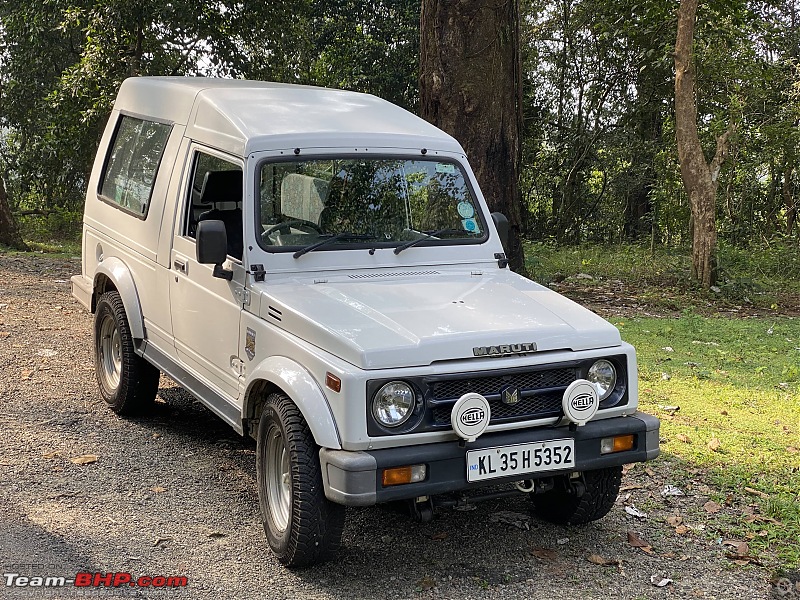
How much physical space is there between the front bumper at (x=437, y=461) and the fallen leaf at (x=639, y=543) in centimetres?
54

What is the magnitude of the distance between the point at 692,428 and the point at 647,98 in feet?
40.8

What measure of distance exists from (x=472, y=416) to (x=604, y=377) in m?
0.76

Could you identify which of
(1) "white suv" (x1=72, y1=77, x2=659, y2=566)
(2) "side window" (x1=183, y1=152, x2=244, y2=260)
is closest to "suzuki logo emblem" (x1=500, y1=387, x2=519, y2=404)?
(1) "white suv" (x1=72, y1=77, x2=659, y2=566)

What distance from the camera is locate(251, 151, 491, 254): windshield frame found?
4.91 metres

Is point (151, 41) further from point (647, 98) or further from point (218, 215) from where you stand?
point (218, 215)

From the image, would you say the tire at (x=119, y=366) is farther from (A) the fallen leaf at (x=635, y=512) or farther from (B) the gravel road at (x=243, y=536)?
(A) the fallen leaf at (x=635, y=512)

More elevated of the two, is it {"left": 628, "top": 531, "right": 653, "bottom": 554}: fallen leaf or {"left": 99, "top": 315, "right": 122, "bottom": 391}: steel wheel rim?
{"left": 99, "top": 315, "right": 122, "bottom": 391}: steel wheel rim

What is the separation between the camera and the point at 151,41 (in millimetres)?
15414

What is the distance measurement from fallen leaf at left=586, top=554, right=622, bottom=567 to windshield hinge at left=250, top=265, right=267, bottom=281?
206 centimetres

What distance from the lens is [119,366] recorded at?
21.1 ft

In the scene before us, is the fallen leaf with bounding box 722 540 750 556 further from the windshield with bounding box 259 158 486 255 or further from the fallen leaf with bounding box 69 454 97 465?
the fallen leaf with bounding box 69 454 97 465

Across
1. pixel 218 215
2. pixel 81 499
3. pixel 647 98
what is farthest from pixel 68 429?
pixel 647 98

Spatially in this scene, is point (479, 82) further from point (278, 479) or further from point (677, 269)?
point (278, 479)

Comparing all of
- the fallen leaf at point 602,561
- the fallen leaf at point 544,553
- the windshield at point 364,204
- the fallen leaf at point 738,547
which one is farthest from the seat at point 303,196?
the fallen leaf at point 738,547
